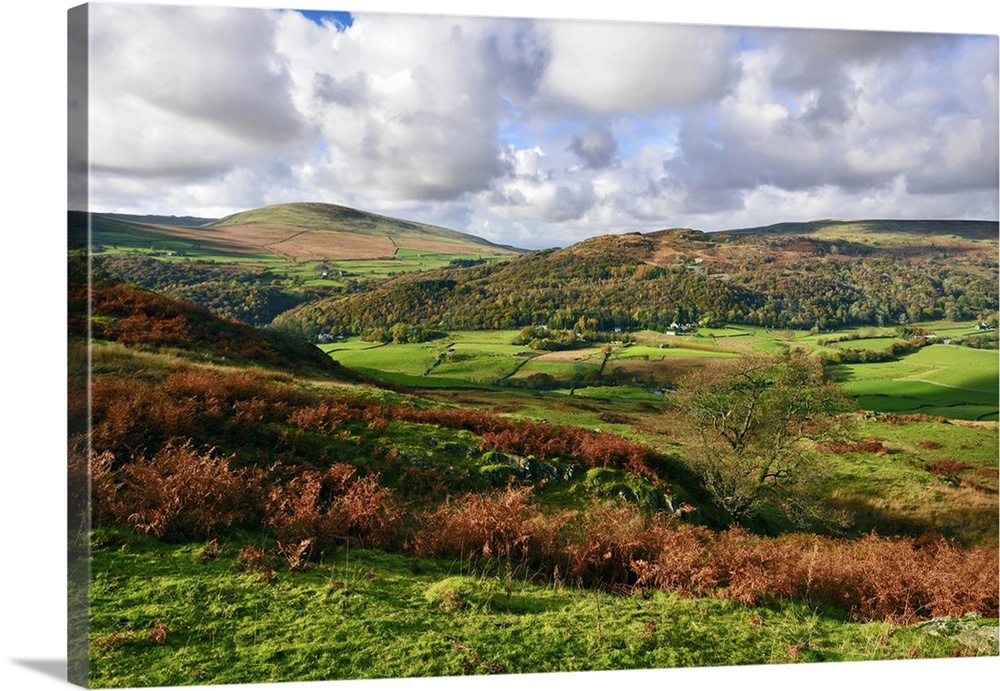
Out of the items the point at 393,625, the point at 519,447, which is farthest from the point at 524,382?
the point at 393,625

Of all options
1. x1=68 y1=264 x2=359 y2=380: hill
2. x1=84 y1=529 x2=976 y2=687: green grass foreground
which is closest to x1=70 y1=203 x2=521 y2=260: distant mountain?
x1=68 y1=264 x2=359 y2=380: hill

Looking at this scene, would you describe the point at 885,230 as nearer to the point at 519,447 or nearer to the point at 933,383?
the point at 933,383

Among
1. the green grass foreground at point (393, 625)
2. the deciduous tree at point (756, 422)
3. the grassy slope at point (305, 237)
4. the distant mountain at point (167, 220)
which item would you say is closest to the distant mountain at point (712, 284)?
A: the grassy slope at point (305, 237)

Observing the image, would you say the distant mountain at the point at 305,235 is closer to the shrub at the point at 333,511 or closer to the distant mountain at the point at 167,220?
the distant mountain at the point at 167,220

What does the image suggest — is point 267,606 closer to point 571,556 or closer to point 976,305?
point 571,556

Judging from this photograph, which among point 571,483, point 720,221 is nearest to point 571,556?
point 571,483

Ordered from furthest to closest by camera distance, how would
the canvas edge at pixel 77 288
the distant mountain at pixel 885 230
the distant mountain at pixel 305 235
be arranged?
1. the distant mountain at pixel 885 230
2. the distant mountain at pixel 305 235
3. the canvas edge at pixel 77 288

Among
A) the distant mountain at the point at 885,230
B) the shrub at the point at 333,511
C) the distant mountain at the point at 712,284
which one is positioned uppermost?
the distant mountain at the point at 885,230

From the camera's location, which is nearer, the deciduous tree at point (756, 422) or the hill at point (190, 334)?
the hill at point (190, 334)
